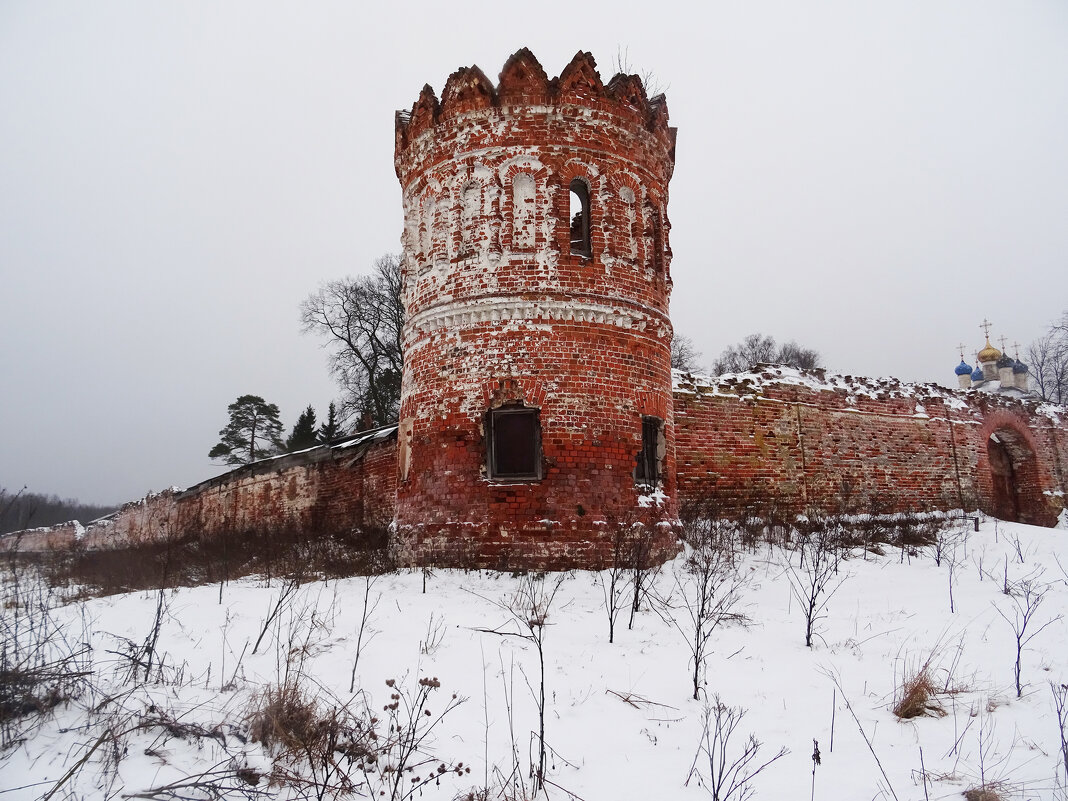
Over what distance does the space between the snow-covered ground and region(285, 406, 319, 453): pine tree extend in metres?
26.9

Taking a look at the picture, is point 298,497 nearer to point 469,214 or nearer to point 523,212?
point 469,214

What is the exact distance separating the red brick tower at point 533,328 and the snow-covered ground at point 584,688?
3.71ft

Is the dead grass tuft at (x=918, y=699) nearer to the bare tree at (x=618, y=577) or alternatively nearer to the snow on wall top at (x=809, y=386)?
the bare tree at (x=618, y=577)

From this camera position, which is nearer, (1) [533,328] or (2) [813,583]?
(2) [813,583]

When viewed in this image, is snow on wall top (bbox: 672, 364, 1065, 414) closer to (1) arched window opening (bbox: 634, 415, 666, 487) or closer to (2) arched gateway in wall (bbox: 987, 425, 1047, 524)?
(2) arched gateway in wall (bbox: 987, 425, 1047, 524)

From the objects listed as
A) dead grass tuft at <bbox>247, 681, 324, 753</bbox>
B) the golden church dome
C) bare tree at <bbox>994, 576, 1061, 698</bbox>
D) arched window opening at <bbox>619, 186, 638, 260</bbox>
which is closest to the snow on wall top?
arched window opening at <bbox>619, 186, 638, 260</bbox>

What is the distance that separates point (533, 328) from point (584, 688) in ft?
16.9

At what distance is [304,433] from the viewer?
34094 millimetres

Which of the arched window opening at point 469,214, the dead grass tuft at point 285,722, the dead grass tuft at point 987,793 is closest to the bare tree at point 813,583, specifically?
the dead grass tuft at point 987,793

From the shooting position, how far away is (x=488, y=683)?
16.4 feet

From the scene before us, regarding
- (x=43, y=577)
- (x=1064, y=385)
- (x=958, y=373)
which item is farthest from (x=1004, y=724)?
(x=1064, y=385)

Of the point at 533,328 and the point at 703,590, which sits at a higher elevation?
the point at 533,328

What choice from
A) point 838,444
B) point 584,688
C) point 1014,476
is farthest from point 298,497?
point 1014,476

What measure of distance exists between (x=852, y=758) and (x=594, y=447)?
17.3 ft
